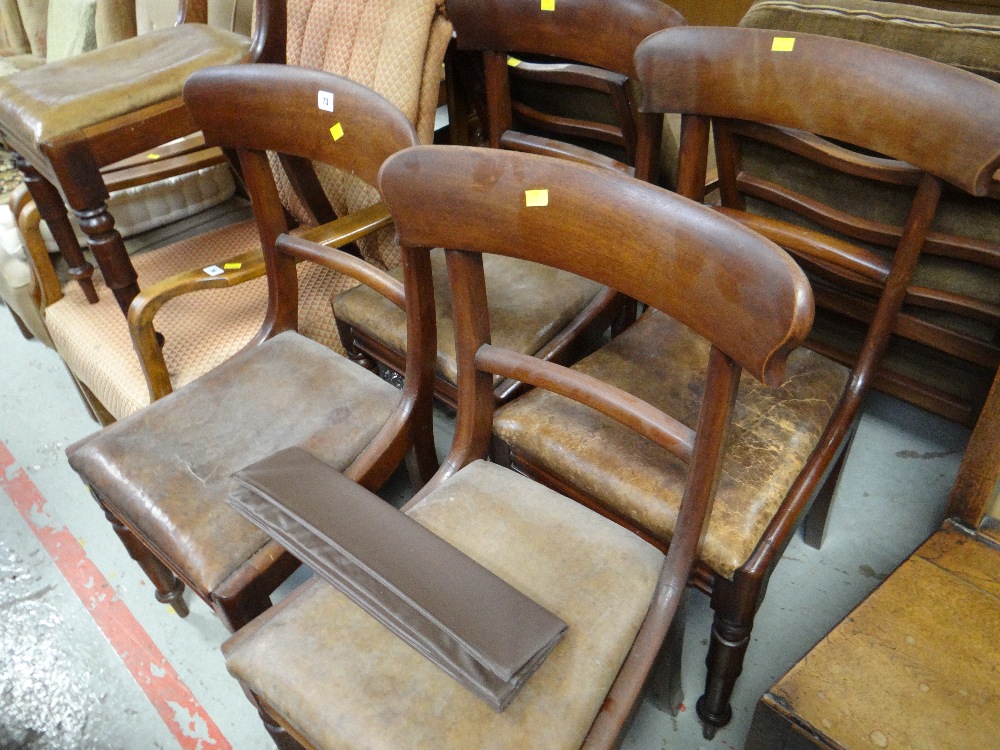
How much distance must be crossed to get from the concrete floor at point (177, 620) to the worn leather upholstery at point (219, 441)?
1.36ft

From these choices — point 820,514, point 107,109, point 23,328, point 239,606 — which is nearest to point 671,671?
point 820,514

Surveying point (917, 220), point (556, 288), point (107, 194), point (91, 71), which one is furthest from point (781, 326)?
point (91, 71)

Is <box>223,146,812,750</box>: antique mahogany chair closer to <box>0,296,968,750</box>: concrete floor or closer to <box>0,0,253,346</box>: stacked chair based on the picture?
<box>0,296,968,750</box>: concrete floor

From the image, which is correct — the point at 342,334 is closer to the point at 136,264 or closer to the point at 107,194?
the point at 107,194

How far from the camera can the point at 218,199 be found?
203cm

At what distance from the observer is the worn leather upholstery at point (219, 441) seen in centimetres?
103

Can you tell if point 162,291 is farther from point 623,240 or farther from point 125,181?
point 623,240

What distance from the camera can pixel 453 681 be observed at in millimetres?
769

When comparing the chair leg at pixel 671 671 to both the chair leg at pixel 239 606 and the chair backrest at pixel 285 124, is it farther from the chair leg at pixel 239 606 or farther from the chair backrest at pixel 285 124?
the chair backrest at pixel 285 124

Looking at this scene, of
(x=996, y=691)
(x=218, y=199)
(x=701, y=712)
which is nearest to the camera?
(x=996, y=691)

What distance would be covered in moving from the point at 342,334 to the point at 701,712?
959 mm

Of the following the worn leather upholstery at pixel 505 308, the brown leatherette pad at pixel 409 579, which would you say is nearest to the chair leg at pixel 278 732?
the brown leatherette pad at pixel 409 579

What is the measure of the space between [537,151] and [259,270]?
1.94 feet

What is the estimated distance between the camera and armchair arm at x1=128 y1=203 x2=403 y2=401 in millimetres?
1278
